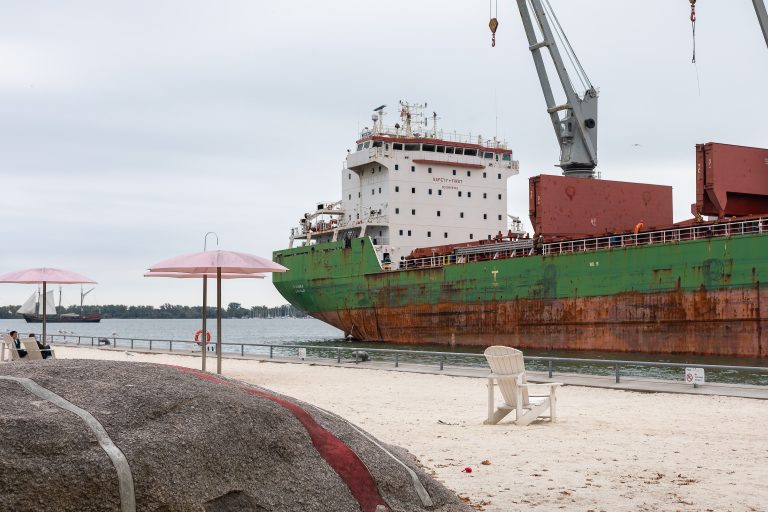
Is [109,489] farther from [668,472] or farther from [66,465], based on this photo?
[668,472]

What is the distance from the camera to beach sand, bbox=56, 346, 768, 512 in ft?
17.6

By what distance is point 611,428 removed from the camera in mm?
8469

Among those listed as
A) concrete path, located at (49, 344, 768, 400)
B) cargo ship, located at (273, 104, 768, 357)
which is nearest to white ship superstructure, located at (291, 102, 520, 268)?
cargo ship, located at (273, 104, 768, 357)

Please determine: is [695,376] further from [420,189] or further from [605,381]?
[420,189]

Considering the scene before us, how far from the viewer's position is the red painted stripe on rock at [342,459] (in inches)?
148

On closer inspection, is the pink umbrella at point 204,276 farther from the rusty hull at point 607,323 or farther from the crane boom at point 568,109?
the crane boom at point 568,109

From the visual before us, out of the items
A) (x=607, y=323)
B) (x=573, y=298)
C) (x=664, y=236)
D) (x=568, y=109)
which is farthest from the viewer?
(x=568, y=109)

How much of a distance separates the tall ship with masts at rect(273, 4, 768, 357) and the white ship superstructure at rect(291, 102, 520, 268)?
6 cm

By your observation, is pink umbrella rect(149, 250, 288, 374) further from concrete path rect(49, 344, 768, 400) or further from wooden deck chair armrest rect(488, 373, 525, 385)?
wooden deck chair armrest rect(488, 373, 525, 385)

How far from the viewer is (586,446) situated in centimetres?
733

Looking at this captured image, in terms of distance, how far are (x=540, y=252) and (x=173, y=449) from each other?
26076 mm

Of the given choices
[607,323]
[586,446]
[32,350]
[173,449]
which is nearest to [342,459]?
[173,449]

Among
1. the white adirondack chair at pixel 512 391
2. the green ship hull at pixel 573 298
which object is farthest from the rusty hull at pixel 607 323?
the white adirondack chair at pixel 512 391

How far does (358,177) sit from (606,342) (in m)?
17.6
